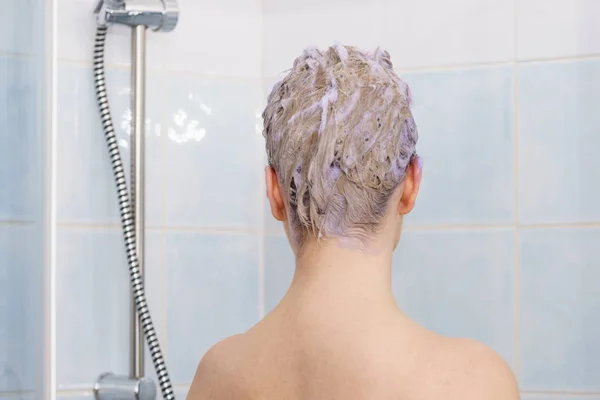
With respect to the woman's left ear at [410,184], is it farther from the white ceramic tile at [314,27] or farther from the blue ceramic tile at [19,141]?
the white ceramic tile at [314,27]

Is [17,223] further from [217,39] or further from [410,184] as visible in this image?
[217,39]

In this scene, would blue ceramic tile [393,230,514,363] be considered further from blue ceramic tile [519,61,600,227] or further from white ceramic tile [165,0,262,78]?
white ceramic tile [165,0,262,78]

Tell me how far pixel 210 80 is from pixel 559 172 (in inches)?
25.9

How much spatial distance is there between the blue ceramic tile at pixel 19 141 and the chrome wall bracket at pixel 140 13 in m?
0.68

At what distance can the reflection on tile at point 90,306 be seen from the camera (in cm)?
162

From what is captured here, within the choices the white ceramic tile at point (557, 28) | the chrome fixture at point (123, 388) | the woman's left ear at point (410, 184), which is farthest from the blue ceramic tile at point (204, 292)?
the woman's left ear at point (410, 184)

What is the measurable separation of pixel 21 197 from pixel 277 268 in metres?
0.94

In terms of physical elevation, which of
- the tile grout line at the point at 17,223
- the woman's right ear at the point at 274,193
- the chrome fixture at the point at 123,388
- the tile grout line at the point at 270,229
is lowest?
the chrome fixture at the point at 123,388

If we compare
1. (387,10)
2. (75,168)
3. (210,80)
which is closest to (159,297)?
(75,168)

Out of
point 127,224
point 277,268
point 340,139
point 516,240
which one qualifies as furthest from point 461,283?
point 340,139

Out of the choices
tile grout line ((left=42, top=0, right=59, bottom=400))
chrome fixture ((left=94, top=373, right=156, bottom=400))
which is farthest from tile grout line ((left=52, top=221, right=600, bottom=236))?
tile grout line ((left=42, top=0, right=59, bottom=400))

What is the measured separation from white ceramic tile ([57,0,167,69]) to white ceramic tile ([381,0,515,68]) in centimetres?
47

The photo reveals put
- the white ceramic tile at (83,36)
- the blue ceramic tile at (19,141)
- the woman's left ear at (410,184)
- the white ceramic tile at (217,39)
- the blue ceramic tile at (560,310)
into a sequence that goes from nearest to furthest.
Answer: the blue ceramic tile at (19,141) < the woman's left ear at (410,184) < the blue ceramic tile at (560,310) < the white ceramic tile at (83,36) < the white ceramic tile at (217,39)

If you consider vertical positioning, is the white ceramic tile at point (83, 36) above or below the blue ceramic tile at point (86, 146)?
above
